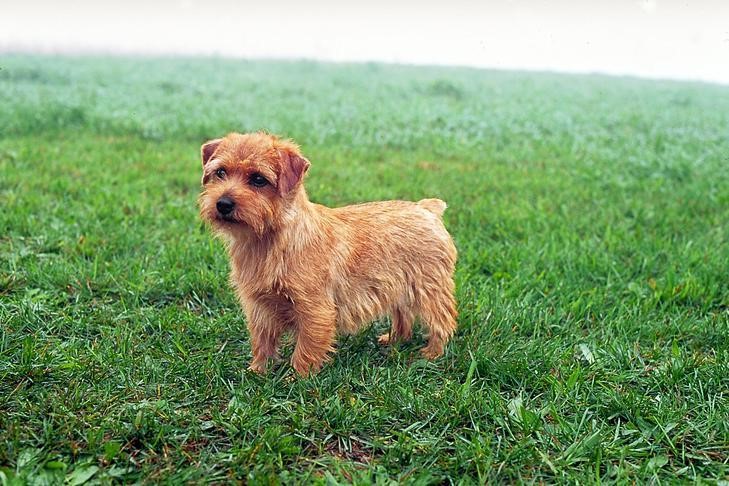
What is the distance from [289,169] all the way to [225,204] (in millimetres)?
388

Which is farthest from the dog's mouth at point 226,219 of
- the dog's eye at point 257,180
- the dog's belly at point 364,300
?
the dog's belly at point 364,300

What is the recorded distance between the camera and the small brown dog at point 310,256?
10.9 feet

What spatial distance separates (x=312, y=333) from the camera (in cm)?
356

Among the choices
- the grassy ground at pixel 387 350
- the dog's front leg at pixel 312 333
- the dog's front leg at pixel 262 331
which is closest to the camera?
the grassy ground at pixel 387 350

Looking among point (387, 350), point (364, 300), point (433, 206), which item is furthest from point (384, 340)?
point (433, 206)

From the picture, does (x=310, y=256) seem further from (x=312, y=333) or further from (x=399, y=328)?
(x=399, y=328)

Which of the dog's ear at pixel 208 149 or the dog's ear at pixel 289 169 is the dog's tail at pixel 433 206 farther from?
the dog's ear at pixel 208 149

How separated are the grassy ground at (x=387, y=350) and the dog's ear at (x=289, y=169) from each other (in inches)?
43.5

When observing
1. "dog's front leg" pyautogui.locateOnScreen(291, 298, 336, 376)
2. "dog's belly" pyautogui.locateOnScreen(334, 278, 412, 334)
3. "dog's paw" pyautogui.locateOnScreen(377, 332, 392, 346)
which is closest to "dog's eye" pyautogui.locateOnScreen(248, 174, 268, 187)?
"dog's front leg" pyautogui.locateOnScreen(291, 298, 336, 376)

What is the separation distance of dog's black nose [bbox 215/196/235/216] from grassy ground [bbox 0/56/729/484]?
978 millimetres

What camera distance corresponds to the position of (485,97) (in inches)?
753

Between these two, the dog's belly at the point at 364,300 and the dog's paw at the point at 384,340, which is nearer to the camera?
the dog's belly at the point at 364,300

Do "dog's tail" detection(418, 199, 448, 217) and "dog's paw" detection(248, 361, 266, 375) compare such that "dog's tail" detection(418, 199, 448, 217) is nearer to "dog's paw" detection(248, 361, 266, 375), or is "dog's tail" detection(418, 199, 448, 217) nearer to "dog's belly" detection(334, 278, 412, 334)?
"dog's belly" detection(334, 278, 412, 334)

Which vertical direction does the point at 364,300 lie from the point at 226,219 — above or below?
below
